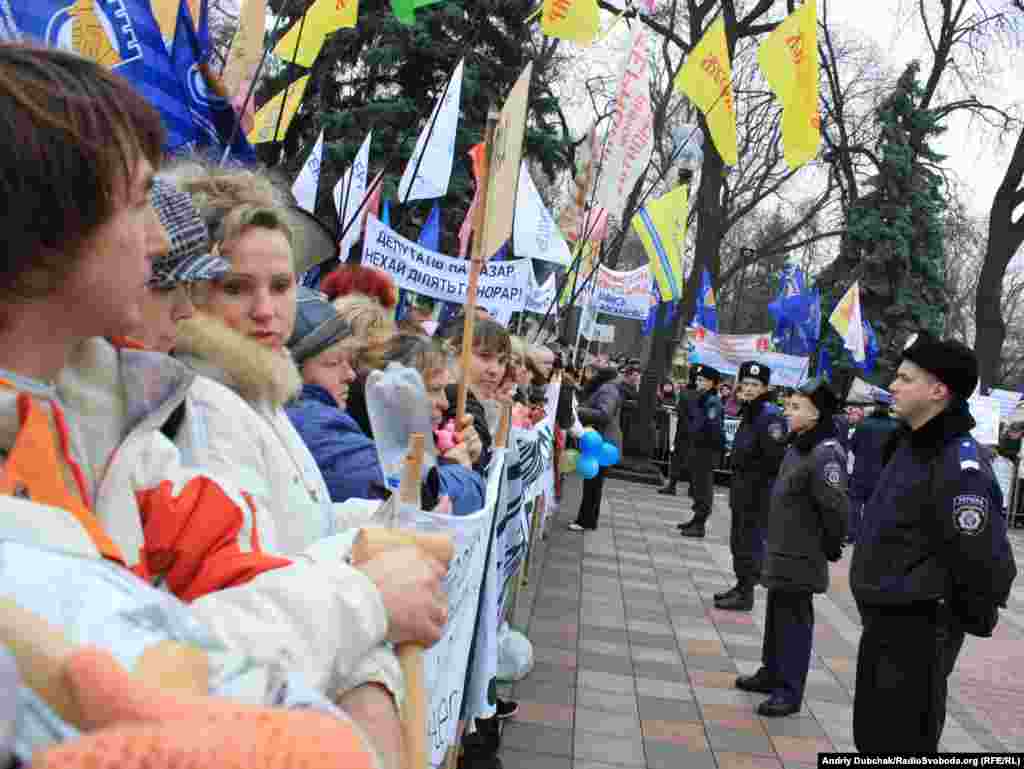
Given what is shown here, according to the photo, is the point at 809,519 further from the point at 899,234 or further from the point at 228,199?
the point at 899,234

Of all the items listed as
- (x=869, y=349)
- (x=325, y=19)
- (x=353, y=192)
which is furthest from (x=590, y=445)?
(x=869, y=349)

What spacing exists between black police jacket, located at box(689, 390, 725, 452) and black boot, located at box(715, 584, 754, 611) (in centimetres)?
357

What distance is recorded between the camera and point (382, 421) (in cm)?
241

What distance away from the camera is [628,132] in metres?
9.37

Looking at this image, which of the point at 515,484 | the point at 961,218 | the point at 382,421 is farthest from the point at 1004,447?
the point at 382,421

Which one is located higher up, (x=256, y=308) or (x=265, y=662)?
(x=256, y=308)

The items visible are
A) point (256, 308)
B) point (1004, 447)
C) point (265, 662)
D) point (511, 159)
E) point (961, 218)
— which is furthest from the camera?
point (961, 218)

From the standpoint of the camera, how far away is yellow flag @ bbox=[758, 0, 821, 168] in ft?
28.5

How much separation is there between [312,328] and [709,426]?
9.94 metres

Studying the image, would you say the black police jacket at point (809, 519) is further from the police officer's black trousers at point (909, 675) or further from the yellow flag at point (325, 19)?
the yellow flag at point (325, 19)

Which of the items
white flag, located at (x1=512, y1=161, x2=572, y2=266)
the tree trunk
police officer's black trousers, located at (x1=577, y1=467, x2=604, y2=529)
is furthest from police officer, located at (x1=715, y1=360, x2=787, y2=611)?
the tree trunk

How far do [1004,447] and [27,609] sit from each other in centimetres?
2172

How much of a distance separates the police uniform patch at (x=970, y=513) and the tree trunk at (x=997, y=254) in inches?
798

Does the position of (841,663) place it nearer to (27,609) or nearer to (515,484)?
(515,484)
